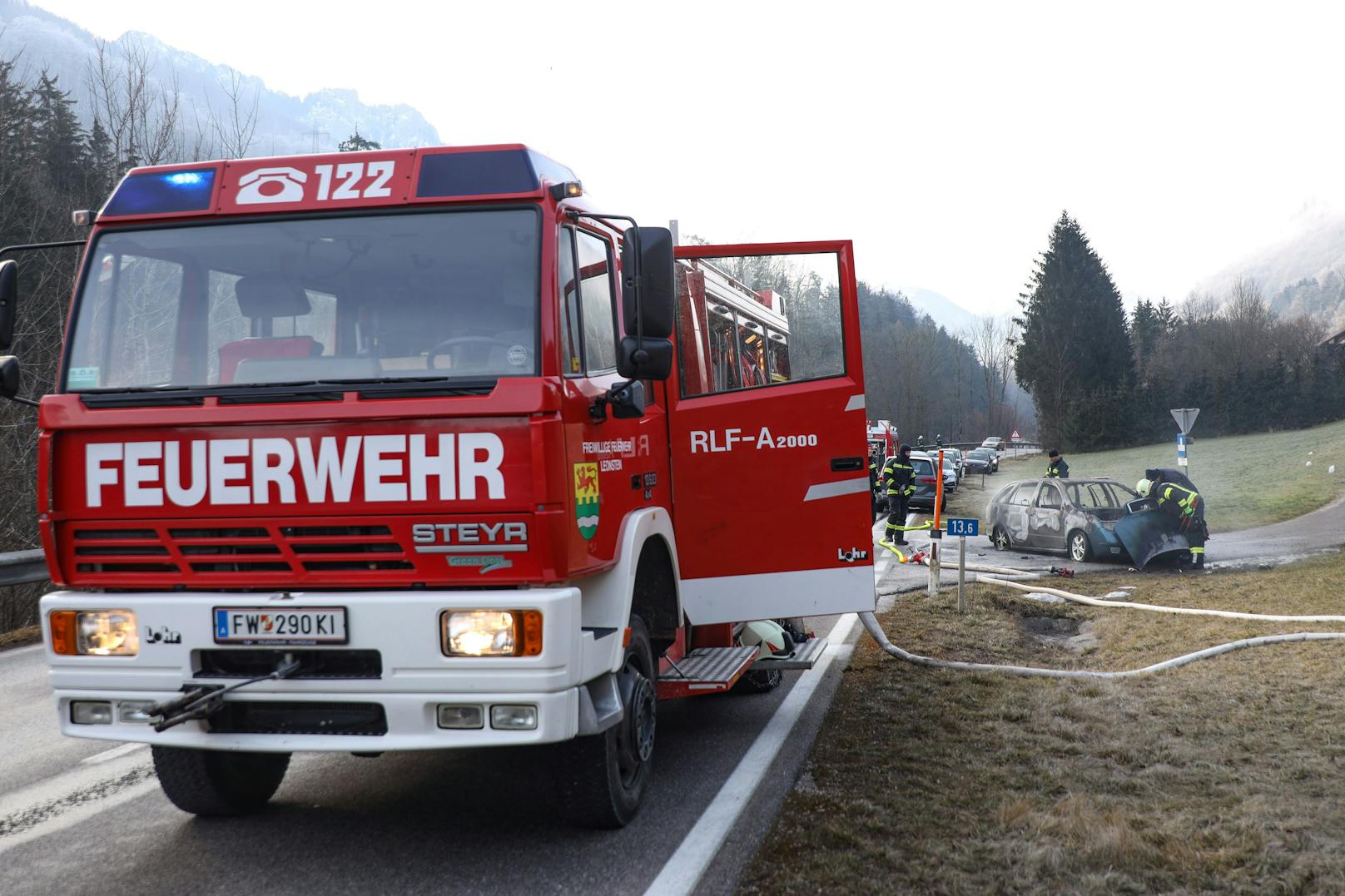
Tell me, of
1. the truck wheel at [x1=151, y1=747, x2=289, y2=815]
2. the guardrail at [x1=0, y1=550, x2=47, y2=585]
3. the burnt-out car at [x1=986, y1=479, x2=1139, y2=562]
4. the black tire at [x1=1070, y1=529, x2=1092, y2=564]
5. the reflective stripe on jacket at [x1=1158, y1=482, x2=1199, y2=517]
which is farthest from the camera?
the black tire at [x1=1070, y1=529, x2=1092, y2=564]

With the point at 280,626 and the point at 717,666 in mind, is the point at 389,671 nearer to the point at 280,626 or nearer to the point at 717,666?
the point at 280,626

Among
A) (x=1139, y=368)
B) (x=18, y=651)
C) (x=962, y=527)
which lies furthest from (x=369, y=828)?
(x=1139, y=368)

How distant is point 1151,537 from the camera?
15500 millimetres

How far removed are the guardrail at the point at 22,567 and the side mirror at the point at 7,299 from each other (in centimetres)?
564

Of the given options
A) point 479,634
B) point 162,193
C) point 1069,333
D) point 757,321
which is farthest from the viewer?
point 1069,333

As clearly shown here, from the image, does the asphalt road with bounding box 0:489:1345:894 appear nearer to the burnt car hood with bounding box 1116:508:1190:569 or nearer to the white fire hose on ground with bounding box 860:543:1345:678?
the white fire hose on ground with bounding box 860:543:1345:678

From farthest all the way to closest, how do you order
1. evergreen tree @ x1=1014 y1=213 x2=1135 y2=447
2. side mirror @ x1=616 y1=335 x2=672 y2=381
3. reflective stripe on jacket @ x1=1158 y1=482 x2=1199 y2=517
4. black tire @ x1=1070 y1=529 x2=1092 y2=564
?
evergreen tree @ x1=1014 y1=213 x2=1135 y2=447 < black tire @ x1=1070 y1=529 x2=1092 y2=564 < reflective stripe on jacket @ x1=1158 y1=482 x2=1199 y2=517 < side mirror @ x1=616 y1=335 x2=672 y2=381

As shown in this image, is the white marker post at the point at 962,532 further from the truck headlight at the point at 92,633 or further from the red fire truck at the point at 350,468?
the truck headlight at the point at 92,633

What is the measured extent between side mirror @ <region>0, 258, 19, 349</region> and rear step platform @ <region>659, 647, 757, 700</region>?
3.28m

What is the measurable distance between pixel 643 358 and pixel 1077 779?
3.01 metres

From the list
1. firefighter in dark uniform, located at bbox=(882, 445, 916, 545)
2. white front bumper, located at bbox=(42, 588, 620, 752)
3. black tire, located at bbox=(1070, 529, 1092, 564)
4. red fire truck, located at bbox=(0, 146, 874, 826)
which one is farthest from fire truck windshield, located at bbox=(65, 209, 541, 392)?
firefighter in dark uniform, located at bbox=(882, 445, 916, 545)

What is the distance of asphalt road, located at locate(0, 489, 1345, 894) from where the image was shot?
4023mm

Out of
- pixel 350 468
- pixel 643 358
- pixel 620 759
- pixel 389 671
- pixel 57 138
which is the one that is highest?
pixel 57 138

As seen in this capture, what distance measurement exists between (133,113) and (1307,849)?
24290 millimetres
